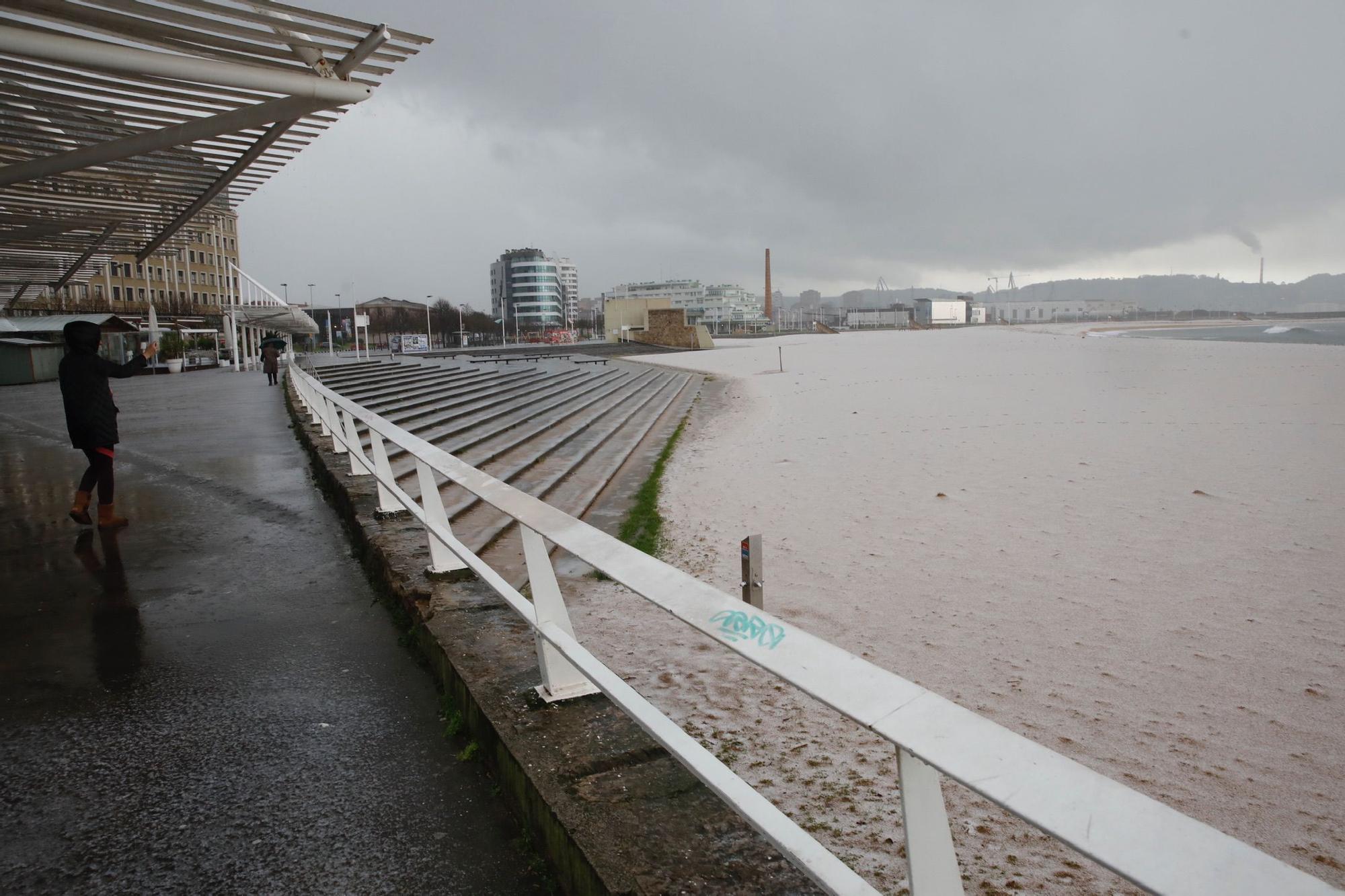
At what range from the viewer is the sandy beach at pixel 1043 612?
3.50 metres

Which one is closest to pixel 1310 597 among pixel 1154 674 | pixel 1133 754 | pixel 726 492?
pixel 1154 674

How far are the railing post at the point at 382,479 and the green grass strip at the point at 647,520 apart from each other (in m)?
1.79

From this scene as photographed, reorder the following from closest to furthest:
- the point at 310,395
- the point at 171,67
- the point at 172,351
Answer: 1. the point at 171,67
2. the point at 310,395
3. the point at 172,351

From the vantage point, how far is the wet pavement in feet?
8.25

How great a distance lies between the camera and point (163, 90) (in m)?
5.68

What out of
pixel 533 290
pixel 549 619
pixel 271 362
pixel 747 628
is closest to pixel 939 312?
pixel 533 290

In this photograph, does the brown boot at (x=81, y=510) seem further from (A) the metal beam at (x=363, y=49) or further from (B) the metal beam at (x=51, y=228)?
(B) the metal beam at (x=51, y=228)

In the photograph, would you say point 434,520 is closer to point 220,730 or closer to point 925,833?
point 220,730

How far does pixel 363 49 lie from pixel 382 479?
271cm

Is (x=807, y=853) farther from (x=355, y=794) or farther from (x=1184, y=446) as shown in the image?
(x=1184, y=446)

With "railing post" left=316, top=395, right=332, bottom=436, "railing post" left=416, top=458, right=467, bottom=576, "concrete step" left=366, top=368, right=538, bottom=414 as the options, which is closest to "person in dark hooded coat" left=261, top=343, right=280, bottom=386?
"concrete step" left=366, top=368, right=538, bottom=414

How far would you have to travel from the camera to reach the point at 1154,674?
4.85 m

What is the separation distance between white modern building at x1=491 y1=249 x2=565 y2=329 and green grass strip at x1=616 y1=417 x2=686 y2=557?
14031 cm

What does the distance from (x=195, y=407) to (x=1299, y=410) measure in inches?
857
